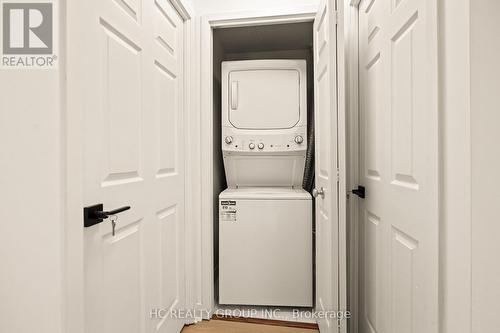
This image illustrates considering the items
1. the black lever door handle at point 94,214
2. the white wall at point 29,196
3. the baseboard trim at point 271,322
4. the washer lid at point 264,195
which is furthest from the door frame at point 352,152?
the white wall at point 29,196

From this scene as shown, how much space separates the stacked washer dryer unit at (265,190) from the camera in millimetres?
1839

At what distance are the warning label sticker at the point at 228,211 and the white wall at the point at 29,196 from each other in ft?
4.16

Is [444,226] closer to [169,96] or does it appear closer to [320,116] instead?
[320,116]

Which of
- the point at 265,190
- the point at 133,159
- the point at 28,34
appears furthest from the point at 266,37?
the point at 28,34

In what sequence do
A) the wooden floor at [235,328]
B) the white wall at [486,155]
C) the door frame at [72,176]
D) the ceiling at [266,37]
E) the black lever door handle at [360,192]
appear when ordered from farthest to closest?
the ceiling at [266,37], the wooden floor at [235,328], the black lever door handle at [360,192], the door frame at [72,176], the white wall at [486,155]

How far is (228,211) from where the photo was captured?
1.88 meters

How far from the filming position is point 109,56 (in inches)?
36.8

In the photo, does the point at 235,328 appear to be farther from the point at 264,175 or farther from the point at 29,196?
the point at 29,196

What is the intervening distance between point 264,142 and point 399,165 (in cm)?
123

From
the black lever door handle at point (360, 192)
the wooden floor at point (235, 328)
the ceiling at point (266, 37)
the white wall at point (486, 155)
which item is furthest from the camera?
the ceiling at point (266, 37)

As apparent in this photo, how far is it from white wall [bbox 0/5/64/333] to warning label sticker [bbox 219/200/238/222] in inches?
49.9

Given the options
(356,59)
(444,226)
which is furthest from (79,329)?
(356,59)

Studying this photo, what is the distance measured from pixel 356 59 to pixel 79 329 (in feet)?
5.44

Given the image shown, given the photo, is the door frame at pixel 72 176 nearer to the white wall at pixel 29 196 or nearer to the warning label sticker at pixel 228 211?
the white wall at pixel 29 196
